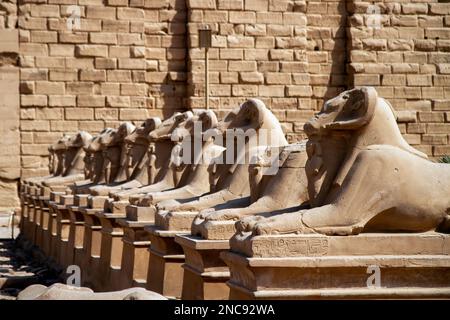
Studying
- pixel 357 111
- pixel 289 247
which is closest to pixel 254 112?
pixel 357 111

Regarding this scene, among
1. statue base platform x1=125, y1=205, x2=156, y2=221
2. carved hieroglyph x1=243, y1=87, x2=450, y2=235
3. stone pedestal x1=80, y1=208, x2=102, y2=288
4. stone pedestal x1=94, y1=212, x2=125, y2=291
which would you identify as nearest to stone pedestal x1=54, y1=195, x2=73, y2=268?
stone pedestal x1=80, y1=208, x2=102, y2=288

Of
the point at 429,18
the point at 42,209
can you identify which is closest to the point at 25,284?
the point at 42,209

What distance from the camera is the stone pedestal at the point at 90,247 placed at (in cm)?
1130

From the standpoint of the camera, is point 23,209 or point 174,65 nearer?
point 23,209

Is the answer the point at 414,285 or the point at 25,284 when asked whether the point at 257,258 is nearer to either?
the point at 414,285

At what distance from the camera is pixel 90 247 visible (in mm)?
11727

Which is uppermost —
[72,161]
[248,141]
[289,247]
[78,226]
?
[248,141]

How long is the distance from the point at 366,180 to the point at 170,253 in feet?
7.84

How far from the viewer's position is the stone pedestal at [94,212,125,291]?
34.0 feet

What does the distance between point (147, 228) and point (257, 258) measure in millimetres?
2818

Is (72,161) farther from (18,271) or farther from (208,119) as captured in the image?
(208,119)

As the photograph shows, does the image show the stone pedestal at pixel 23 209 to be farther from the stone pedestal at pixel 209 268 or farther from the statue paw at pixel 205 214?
the stone pedestal at pixel 209 268

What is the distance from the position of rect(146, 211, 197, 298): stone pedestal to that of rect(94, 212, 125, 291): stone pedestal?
192cm
